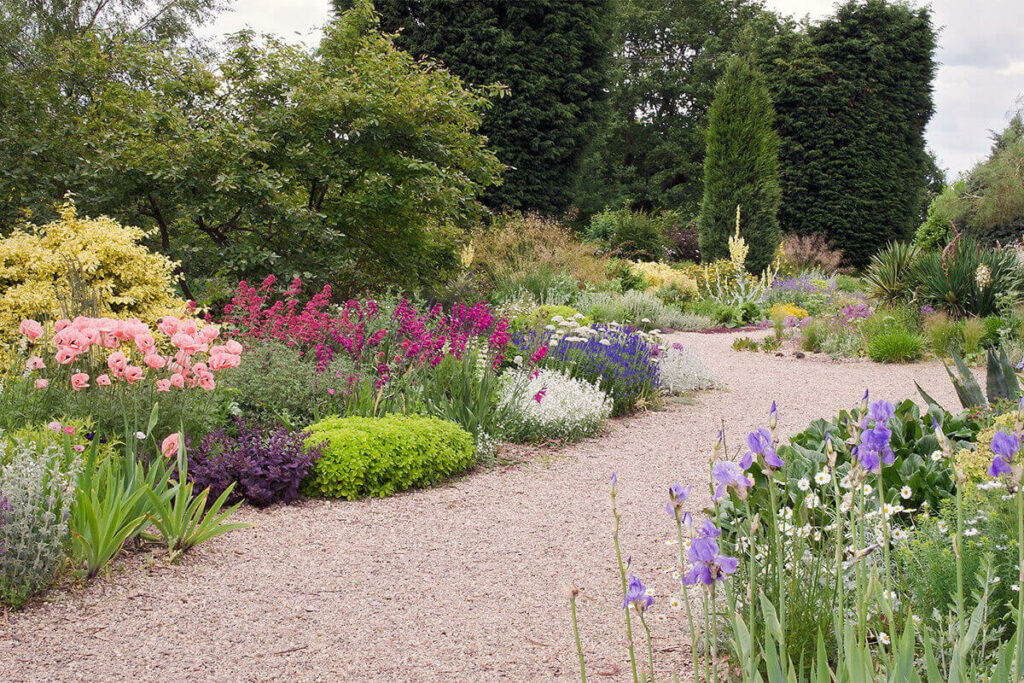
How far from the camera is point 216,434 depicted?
4.42 meters

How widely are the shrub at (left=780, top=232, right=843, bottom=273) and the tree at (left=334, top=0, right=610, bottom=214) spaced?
5.51m

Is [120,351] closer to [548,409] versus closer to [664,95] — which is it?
[548,409]

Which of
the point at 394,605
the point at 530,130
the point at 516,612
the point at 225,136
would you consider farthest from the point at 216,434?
the point at 530,130

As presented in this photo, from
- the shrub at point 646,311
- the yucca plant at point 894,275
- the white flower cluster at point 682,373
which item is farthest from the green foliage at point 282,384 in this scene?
the yucca plant at point 894,275

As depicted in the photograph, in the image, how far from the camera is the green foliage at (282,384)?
499cm

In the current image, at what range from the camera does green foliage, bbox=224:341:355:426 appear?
4.99 meters

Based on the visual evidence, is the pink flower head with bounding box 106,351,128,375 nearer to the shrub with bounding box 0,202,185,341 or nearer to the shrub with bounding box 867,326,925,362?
the shrub with bounding box 0,202,185,341

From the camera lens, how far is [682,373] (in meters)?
7.94

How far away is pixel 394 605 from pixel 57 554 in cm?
131

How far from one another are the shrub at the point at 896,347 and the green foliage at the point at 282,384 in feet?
22.0

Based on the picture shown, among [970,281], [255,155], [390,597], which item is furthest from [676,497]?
[970,281]

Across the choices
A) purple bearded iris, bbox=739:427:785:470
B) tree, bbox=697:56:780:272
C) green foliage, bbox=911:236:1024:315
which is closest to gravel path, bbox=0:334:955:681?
purple bearded iris, bbox=739:427:785:470

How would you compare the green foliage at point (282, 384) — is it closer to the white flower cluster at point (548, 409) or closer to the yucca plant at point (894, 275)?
the white flower cluster at point (548, 409)

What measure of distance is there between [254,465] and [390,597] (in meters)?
1.40
